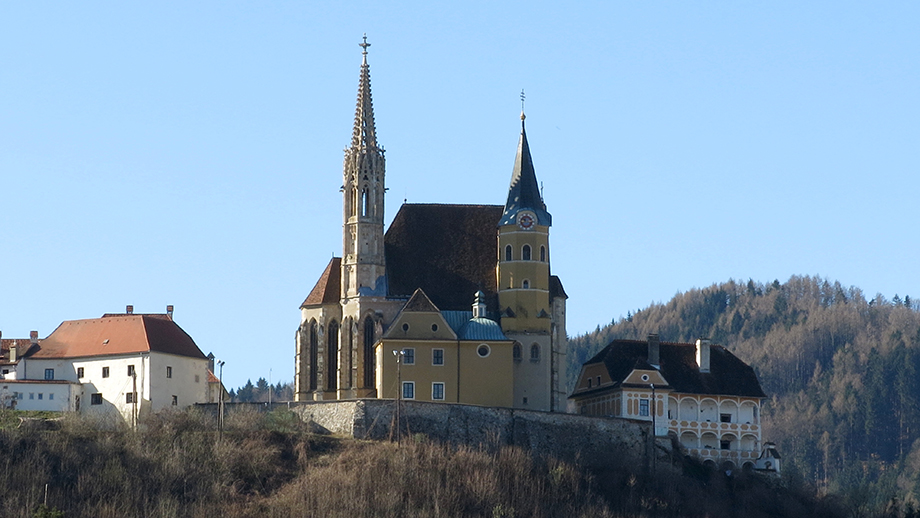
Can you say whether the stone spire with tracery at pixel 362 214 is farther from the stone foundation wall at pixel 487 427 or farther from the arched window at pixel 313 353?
the stone foundation wall at pixel 487 427

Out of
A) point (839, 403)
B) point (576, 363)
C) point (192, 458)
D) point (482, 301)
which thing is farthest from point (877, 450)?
point (192, 458)

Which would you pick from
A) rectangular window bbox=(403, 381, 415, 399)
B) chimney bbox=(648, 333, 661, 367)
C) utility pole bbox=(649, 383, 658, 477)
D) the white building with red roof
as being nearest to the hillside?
utility pole bbox=(649, 383, 658, 477)

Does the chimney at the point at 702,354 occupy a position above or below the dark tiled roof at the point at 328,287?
below

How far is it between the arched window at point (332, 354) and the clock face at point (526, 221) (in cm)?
1145

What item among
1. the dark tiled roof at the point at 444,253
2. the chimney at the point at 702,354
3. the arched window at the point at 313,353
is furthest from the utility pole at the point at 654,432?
the arched window at the point at 313,353

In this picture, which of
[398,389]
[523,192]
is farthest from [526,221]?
[398,389]

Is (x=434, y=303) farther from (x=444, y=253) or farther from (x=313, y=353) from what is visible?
(x=313, y=353)

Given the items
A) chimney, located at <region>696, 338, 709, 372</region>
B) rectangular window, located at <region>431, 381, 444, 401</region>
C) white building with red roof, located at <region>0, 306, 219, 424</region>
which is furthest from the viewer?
chimney, located at <region>696, 338, 709, 372</region>

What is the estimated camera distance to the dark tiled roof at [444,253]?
304 feet

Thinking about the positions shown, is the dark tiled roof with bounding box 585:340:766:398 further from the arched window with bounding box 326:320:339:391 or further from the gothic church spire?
the arched window with bounding box 326:320:339:391

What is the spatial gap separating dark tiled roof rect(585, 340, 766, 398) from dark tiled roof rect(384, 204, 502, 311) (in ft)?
26.4

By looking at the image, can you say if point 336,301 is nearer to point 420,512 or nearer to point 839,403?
point 420,512

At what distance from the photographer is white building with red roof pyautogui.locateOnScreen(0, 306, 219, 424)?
87.2 meters

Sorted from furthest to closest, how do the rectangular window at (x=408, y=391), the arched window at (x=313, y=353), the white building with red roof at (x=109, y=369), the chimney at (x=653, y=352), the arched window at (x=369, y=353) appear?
the chimney at (x=653, y=352) → the arched window at (x=313, y=353) → the arched window at (x=369, y=353) → the white building with red roof at (x=109, y=369) → the rectangular window at (x=408, y=391)
